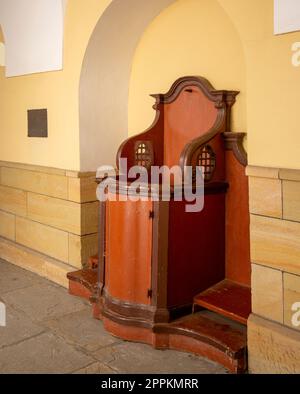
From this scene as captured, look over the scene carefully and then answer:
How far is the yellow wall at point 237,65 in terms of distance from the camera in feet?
7.31

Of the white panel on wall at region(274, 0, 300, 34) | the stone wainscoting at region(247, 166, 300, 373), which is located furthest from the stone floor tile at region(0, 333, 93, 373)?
the white panel on wall at region(274, 0, 300, 34)

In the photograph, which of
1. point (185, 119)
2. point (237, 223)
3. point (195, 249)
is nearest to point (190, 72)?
point (185, 119)

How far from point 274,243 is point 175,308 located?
2.82 feet

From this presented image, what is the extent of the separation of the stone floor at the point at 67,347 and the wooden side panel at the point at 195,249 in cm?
40

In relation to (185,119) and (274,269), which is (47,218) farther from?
(274,269)

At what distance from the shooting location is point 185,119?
11.2 ft

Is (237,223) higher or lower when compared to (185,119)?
lower

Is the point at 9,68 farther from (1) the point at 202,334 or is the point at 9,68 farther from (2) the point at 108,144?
(1) the point at 202,334

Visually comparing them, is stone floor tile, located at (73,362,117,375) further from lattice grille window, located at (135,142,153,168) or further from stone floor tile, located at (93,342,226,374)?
lattice grille window, located at (135,142,153,168)

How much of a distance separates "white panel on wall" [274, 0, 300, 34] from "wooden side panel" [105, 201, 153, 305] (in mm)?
1222

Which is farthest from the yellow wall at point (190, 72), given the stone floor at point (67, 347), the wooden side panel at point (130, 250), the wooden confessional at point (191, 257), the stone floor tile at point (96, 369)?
the stone floor tile at point (96, 369)

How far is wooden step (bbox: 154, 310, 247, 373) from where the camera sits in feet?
8.12

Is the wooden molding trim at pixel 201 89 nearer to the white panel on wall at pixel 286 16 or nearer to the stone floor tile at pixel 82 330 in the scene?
the white panel on wall at pixel 286 16

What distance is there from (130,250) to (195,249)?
0.43m
